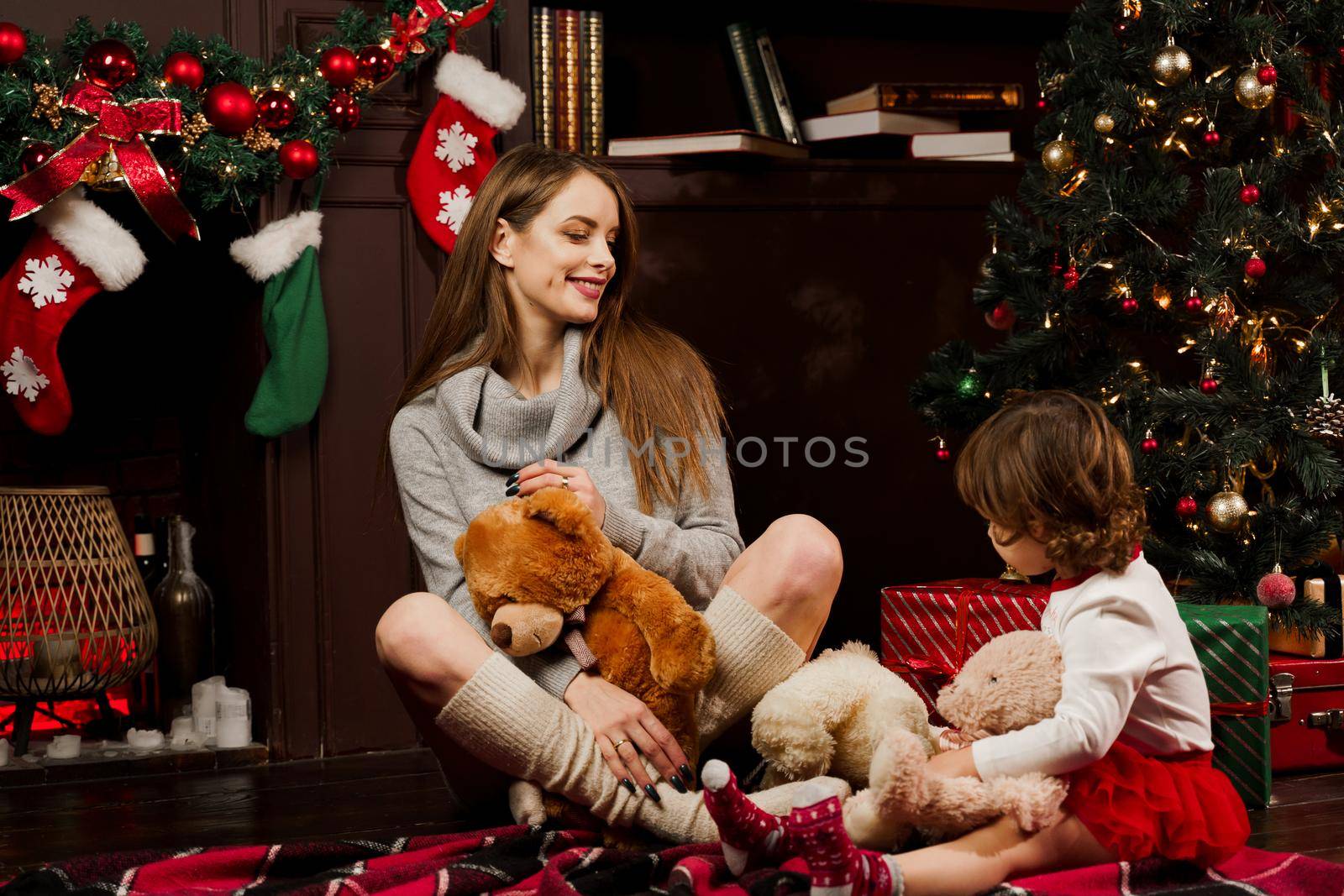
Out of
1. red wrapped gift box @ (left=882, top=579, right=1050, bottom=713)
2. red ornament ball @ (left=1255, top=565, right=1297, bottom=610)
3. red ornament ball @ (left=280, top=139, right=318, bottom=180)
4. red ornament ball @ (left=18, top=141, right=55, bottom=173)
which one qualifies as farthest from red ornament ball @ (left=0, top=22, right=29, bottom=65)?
red ornament ball @ (left=1255, top=565, right=1297, bottom=610)

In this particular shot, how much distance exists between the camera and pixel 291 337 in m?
2.39

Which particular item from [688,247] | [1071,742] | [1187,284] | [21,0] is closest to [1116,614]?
[1071,742]

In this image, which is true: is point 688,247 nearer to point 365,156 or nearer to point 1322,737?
point 365,156

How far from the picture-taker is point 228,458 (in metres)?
2.61

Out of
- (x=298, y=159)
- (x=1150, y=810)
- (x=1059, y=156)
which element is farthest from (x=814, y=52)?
(x=1150, y=810)

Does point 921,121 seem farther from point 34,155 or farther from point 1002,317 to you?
point 34,155

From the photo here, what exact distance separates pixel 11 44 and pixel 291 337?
64 cm

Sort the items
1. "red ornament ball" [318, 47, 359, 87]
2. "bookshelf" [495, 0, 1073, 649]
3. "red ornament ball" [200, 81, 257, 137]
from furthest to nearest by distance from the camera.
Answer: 1. "bookshelf" [495, 0, 1073, 649]
2. "red ornament ball" [318, 47, 359, 87]
3. "red ornament ball" [200, 81, 257, 137]

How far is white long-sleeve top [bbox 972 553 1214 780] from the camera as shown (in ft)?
4.51

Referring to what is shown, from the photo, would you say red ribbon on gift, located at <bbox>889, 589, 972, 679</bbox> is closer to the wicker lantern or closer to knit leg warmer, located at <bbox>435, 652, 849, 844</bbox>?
knit leg warmer, located at <bbox>435, 652, 849, 844</bbox>

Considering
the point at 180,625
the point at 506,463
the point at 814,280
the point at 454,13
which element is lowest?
the point at 180,625

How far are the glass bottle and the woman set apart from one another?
936 mm

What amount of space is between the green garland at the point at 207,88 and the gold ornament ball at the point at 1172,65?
1.25 m

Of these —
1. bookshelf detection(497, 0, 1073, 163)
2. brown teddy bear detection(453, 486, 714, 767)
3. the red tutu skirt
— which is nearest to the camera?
the red tutu skirt
